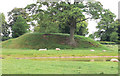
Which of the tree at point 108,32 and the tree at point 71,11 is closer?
the tree at point 71,11

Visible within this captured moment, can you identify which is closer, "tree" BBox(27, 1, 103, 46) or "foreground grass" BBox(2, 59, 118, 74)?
"foreground grass" BBox(2, 59, 118, 74)

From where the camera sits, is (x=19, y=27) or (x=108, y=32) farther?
(x=108, y=32)

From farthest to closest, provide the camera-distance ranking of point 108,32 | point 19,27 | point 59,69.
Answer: point 108,32
point 19,27
point 59,69

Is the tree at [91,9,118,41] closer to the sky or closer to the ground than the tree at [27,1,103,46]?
closer to the ground

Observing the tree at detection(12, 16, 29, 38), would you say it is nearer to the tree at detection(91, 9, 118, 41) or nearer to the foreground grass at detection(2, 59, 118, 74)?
the tree at detection(91, 9, 118, 41)

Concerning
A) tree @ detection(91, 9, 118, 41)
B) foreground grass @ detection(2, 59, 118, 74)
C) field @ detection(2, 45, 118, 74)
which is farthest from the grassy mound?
tree @ detection(91, 9, 118, 41)

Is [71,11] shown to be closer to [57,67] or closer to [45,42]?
[45,42]

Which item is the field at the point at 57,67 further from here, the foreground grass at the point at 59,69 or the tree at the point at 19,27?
the tree at the point at 19,27

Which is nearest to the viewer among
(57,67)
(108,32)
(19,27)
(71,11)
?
(57,67)

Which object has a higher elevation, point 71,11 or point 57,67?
point 71,11

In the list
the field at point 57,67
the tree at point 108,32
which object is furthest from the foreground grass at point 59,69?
the tree at point 108,32

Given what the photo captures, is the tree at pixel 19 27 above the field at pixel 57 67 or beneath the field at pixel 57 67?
above

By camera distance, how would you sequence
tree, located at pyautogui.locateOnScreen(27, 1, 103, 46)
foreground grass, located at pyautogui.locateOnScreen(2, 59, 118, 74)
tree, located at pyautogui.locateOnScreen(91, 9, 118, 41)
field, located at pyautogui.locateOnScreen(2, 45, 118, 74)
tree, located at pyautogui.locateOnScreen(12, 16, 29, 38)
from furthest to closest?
tree, located at pyautogui.locateOnScreen(91, 9, 118, 41), tree, located at pyautogui.locateOnScreen(12, 16, 29, 38), tree, located at pyautogui.locateOnScreen(27, 1, 103, 46), field, located at pyautogui.locateOnScreen(2, 45, 118, 74), foreground grass, located at pyautogui.locateOnScreen(2, 59, 118, 74)

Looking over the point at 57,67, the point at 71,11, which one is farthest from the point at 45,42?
the point at 57,67
